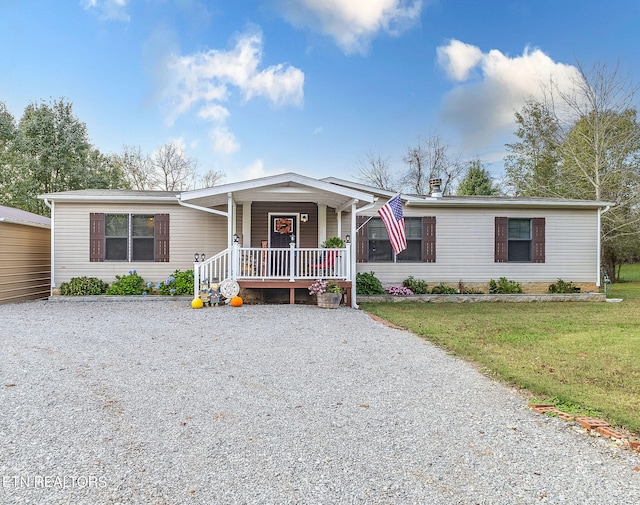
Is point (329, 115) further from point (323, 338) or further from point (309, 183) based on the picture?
point (323, 338)

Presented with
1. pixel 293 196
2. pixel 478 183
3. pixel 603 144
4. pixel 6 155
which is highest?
pixel 6 155

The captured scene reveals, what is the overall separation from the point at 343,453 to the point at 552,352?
12.2 feet

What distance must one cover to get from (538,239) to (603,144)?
270 inches

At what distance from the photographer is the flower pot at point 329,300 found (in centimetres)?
867

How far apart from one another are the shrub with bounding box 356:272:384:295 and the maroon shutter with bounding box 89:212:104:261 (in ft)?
22.2

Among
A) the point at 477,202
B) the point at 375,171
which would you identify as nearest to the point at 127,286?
the point at 477,202

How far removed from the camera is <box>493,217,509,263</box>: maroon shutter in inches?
440

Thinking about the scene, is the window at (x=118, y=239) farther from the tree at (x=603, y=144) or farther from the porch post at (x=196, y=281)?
the tree at (x=603, y=144)

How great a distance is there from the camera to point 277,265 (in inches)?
373

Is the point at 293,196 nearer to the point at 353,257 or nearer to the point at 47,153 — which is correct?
the point at 353,257

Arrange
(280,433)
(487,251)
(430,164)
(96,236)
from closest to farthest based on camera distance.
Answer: (280,433) → (96,236) → (487,251) → (430,164)

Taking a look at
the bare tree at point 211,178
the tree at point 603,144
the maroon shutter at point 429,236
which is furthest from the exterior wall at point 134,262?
the bare tree at point 211,178

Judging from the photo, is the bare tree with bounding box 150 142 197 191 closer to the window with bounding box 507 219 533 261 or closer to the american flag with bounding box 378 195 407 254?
the american flag with bounding box 378 195 407 254

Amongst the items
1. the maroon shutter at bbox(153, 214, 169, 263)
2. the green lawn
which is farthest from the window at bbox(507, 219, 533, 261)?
the maroon shutter at bbox(153, 214, 169, 263)
